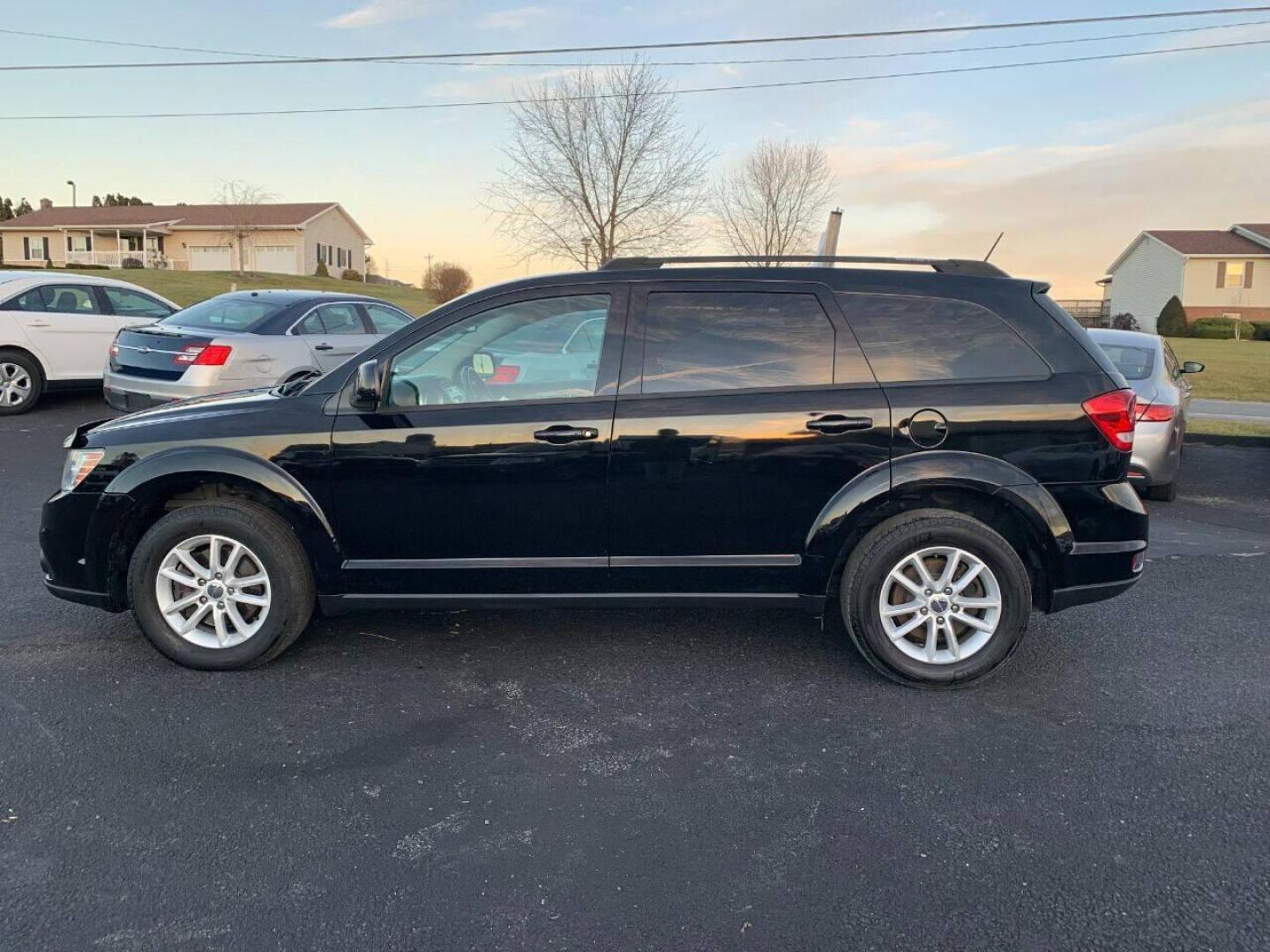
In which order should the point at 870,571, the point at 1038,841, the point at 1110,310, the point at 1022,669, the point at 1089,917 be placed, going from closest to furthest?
the point at 1089,917, the point at 1038,841, the point at 870,571, the point at 1022,669, the point at 1110,310

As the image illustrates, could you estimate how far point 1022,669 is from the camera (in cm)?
427

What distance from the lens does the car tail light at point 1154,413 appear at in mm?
7309

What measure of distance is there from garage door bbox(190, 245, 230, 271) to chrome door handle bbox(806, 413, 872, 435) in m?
58.7

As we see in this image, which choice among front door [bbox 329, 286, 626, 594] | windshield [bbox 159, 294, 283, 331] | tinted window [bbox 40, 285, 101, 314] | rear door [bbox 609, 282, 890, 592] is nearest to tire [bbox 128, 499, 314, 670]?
front door [bbox 329, 286, 626, 594]

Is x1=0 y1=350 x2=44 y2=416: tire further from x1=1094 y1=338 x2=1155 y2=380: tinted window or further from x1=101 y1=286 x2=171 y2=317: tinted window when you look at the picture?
x1=1094 y1=338 x2=1155 y2=380: tinted window

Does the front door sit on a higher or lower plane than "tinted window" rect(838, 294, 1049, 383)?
lower

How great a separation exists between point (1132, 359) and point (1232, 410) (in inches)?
296

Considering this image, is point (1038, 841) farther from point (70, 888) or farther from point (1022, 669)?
point (70, 888)

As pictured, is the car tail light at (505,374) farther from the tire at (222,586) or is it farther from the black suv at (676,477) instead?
the tire at (222,586)

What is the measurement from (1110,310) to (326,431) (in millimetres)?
57633

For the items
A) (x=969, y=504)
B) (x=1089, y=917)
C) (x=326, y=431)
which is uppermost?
(x=326, y=431)

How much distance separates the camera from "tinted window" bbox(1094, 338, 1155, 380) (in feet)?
25.5

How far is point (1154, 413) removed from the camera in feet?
24.0

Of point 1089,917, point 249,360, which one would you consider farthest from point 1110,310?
point 1089,917
